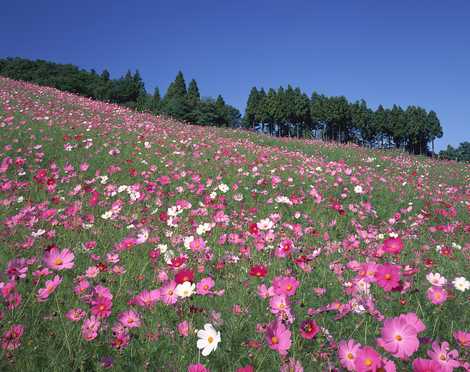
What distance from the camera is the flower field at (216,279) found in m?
1.45

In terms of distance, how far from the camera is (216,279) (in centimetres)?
244

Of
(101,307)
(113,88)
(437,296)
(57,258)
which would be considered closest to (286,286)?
(437,296)

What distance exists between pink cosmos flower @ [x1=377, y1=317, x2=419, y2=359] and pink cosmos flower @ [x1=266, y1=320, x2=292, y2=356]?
12.5 inches

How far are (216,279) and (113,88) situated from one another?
45.4 meters

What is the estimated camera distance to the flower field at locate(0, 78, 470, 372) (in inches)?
57.1

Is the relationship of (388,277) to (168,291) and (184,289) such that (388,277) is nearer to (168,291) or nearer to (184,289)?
(184,289)

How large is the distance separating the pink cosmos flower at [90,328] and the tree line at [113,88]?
98.7ft

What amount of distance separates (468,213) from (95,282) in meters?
6.77

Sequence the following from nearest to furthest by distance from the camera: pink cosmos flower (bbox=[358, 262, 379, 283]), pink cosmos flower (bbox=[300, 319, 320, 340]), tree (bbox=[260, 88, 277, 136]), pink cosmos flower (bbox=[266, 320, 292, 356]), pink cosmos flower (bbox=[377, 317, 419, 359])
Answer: pink cosmos flower (bbox=[377, 317, 419, 359]) → pink cosmos flower (bbox=[266, 320, 292, 356]) → pink cosmos flower (bbox=[300, 319, 320, 340]) → pink cosmos flower (bbox=[358, 262, 379, 283]) → tree (bbox=[260, 88, 277, 136])

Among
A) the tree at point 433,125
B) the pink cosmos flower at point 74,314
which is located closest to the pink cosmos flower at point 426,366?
the pink cosmos flower at point 74,314

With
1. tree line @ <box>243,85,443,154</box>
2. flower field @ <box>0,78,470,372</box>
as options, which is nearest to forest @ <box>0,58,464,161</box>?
tree line @ <box>243,85,443,154</box>

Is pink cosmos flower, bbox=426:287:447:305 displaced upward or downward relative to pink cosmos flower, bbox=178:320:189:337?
upward

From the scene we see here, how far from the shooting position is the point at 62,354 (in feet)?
4.98

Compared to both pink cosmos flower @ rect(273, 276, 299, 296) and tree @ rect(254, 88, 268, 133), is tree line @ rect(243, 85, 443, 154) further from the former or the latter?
pink cosmos flower @ rect(273, 276, 299, 296)
